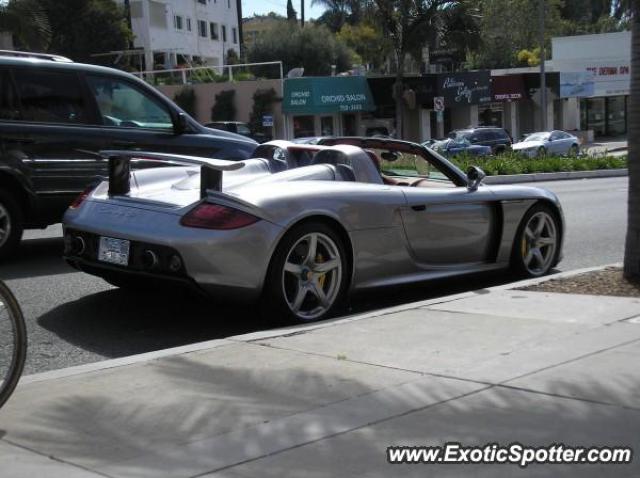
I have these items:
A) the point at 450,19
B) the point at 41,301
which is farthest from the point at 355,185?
the point at 450,19

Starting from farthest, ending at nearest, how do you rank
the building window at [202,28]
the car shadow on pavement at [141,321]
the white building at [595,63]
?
the building window at [202,28]
the white building at [595,63]
the car shadow on pavement at [141,321]

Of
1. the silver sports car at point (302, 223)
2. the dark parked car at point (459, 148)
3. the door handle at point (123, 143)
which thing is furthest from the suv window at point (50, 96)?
the dark parked car at point (459, 148)

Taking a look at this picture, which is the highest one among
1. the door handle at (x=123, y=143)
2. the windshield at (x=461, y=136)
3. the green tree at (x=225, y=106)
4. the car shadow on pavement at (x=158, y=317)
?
the green tree at (x=225, y=106)

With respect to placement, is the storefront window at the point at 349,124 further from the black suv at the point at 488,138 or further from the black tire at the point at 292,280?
the black tire at the point at 292,280

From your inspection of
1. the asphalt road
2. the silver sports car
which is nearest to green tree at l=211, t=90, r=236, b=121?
the asphalt road

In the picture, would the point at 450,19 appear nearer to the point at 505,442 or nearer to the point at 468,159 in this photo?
the point at 468,159

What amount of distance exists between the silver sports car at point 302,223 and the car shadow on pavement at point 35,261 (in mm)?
1630

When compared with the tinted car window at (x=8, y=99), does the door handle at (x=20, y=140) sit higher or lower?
lower

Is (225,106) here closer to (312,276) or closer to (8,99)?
(8,99)

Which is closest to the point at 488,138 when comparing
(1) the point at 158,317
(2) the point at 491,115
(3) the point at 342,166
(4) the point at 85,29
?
(2) the point at 491,115

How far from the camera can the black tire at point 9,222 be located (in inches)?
327

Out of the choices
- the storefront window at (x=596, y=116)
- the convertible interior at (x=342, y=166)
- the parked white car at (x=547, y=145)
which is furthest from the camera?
the storefront window at (x=596, y=116)

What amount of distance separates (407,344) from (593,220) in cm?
843

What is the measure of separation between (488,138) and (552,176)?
31.6 feet
